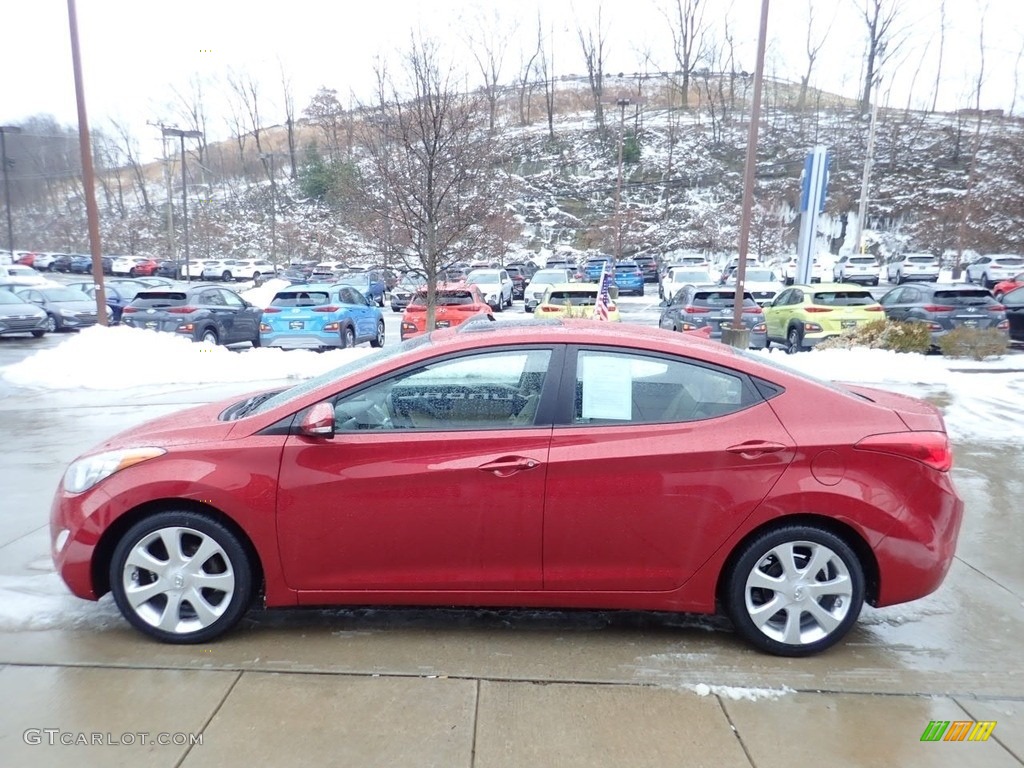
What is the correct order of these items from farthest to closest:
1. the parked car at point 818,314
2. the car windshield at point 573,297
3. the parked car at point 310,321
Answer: the car windshield at point 573,297, the parked car at point 310,321, the parked car at point 818,314

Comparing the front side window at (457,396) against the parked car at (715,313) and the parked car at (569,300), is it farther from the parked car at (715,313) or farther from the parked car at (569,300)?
the parked car at (569,300)

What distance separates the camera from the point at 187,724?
9.09ft

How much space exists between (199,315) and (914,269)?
37.3m

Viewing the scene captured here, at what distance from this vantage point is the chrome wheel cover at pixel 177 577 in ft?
10.7

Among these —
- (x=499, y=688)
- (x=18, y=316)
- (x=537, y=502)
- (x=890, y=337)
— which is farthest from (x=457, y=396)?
(x=18, y=316)

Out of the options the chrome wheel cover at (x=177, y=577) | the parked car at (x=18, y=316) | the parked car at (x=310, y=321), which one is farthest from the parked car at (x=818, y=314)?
the parked car at (x=18, y=316)

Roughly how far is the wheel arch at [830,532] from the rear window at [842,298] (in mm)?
12901

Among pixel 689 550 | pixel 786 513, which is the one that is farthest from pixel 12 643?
pixel 786 513

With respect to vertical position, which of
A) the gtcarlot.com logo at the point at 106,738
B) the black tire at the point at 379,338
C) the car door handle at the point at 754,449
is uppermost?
the car door handle at the point at 754,449

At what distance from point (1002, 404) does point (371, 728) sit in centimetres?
935

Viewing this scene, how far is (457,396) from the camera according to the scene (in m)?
3.38

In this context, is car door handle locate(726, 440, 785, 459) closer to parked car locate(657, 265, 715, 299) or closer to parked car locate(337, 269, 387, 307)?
parked car locate(657, 265, 715, 299)

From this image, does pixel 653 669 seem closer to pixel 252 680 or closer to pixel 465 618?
pixel 465 618

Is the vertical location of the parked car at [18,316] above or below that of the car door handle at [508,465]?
below
